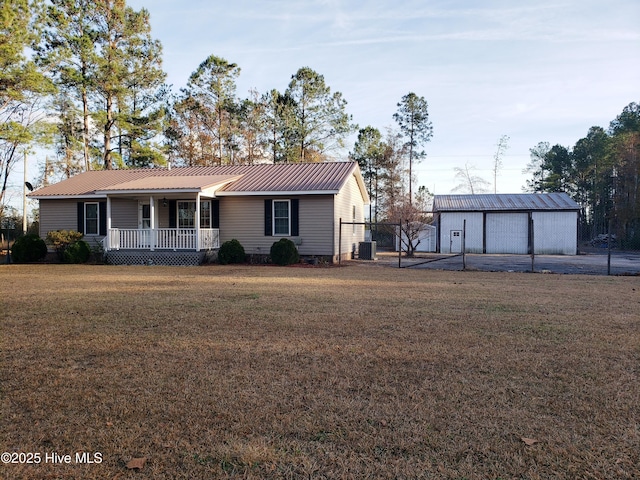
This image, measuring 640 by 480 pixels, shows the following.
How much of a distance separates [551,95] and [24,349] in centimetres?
1919

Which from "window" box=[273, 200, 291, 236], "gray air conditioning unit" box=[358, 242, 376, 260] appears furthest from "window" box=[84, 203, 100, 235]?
"gray air conditioning unit" box=[358, 242, 376, 260]

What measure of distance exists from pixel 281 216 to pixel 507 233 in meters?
15.6

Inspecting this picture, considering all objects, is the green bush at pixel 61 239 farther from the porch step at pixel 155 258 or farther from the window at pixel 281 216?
the window at pixel 281 216

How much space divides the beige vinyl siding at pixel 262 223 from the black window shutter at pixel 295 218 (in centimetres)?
11

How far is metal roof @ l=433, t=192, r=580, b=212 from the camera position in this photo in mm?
25734

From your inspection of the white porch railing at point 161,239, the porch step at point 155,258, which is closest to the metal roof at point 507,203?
the white porch railing at point 161,239

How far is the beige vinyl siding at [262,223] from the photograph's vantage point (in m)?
17.0

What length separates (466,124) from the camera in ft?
94.4

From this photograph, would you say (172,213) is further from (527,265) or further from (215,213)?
(527,265)

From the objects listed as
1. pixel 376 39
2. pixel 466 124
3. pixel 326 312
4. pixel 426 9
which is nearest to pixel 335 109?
pixel 466 124

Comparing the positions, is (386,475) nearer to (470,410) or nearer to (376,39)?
(470,410)

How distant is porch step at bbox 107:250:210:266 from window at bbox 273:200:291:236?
290 cm

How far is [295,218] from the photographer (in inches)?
679

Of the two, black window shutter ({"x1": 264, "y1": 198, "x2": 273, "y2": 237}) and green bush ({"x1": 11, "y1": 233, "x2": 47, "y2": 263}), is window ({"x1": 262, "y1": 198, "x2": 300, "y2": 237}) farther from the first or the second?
green bush ({"x1": 11, "y1": 233, "x2": 47, "y2": 263})
